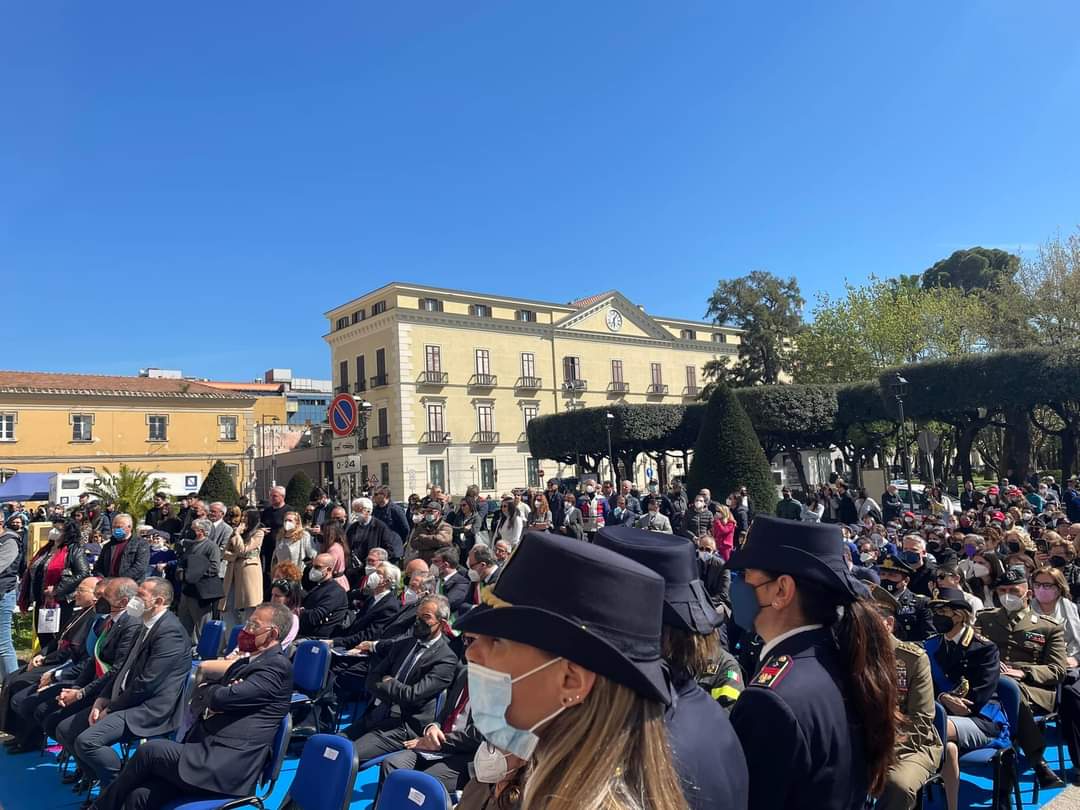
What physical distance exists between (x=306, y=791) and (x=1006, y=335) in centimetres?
3669

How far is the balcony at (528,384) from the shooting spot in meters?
51.5

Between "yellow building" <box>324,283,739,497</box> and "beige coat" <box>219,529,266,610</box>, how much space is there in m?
35.1

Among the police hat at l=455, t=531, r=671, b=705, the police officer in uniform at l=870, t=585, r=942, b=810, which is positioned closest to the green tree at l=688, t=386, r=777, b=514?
the police officer in uniform at l=870, t=585, r=942, b=810

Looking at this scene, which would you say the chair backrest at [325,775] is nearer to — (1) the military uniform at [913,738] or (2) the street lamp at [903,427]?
(1) the military uniform at [913,738]

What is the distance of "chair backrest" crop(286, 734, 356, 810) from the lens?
398 centimetres

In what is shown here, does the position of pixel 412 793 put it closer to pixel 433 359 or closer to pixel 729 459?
pixel 729 459

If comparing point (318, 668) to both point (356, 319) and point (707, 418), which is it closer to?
point (707, 418)

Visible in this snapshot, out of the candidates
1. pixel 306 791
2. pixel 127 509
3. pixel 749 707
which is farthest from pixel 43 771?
pixel 127 509

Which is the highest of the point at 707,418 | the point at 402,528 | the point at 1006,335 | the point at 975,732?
the point at 1006,335

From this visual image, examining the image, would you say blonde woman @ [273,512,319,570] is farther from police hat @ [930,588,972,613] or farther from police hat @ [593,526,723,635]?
police hat @ [593,526,723,635]

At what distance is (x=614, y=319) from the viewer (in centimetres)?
5606

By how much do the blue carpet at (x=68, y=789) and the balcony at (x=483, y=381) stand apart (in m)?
42.7

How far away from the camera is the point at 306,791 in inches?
163

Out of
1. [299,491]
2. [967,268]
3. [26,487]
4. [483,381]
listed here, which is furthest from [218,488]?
[967,268]
